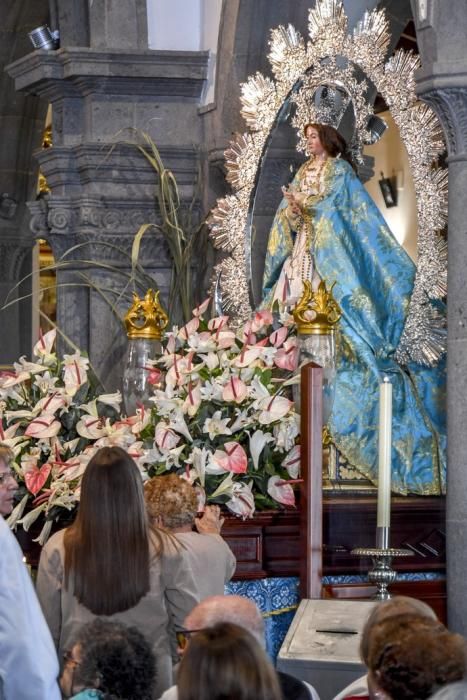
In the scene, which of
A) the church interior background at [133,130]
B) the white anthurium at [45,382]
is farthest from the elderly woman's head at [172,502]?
the church interior background at [133,130]

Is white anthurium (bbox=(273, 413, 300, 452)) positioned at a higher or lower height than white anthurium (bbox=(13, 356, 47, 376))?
lower

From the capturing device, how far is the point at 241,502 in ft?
17.9

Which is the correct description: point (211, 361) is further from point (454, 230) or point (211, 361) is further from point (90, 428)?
point (454, 230)

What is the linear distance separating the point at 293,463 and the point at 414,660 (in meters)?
2.52

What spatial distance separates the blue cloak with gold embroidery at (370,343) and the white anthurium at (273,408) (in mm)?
584

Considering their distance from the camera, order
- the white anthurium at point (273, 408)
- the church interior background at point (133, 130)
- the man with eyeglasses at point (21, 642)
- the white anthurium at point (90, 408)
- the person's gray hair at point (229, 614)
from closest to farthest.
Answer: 1. the person's gray hair at point (229, 614)
2. the man with eyeglasses at point (21, 642)
3. the white anthurium at point (273, 408)
4. the white anthurium at point (90, 408)
5. the church interior background at point (133, 130)

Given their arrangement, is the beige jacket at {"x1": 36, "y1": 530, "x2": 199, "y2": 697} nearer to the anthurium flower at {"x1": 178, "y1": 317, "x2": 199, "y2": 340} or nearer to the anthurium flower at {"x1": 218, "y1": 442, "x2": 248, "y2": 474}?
the anthurium flower at {"x1": 218, "y1": 442, "x2": 248, "y2": 474}

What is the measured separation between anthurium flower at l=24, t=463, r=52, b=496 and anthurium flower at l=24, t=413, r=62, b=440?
0.12 meters

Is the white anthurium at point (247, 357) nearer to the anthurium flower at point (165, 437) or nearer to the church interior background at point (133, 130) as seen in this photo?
the anthurium flower at point (165, 437)

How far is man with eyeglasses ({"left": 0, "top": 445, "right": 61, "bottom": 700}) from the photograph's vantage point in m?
3.66

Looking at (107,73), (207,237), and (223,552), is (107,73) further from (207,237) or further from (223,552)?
(223,552)

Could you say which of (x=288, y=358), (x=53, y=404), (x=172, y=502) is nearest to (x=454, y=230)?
(x=288, y=358)

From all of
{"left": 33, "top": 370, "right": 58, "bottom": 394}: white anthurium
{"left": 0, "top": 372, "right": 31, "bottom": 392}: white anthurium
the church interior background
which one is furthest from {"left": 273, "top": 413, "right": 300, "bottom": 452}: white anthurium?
the church interior background

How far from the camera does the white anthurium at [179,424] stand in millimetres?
5578
